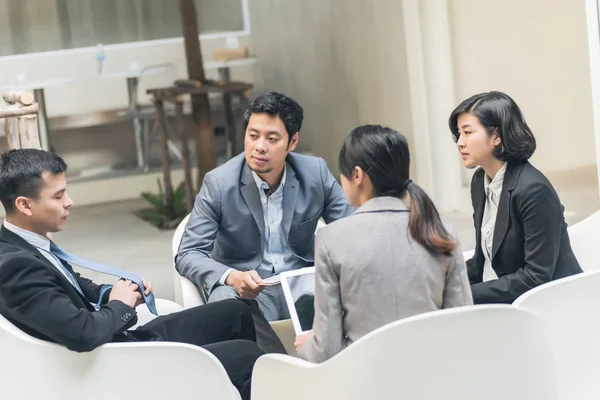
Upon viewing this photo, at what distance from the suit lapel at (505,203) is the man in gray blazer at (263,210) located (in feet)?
2.40

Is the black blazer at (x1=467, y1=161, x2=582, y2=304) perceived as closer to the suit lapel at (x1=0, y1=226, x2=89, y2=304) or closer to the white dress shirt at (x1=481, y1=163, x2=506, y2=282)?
the white dress shirt at (x1=481, y1=163, x2=506, y2=282)

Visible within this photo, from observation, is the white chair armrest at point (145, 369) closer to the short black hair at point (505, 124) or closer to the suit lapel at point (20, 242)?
the suit lapel at point (20, 242)

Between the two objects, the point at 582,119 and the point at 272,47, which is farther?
the point at 272,47

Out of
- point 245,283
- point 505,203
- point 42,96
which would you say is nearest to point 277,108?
point 245,283

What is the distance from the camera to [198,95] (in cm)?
778

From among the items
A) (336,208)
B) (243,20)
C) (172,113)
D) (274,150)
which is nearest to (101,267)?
(274,150)

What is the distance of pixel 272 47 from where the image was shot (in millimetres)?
9539

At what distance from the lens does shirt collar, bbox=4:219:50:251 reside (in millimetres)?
2615

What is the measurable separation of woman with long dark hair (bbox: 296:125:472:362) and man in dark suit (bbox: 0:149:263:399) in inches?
20.6

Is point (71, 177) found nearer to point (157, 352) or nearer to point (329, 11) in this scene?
point (329, 11)

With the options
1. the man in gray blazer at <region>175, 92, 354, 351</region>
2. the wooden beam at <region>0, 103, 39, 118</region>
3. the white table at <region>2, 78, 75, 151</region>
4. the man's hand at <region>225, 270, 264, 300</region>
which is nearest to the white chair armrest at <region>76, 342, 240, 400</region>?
the man's hand at <region>225, 270, 264, 300</region>

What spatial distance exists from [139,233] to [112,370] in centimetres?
522

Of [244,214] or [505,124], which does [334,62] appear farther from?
[505,124]

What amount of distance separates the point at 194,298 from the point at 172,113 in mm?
6196
